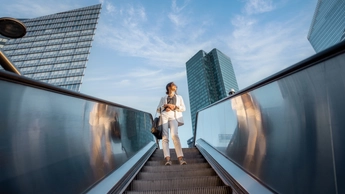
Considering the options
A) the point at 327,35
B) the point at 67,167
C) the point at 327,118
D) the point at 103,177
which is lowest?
the point at 103,177

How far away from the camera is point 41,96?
5.39 ft

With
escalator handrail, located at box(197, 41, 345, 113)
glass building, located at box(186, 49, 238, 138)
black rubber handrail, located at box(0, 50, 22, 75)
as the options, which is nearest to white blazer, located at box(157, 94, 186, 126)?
escalator handrail, located at box(197, 41, 345, 113)

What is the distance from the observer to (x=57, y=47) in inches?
2454

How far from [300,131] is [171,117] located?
244 centimetres

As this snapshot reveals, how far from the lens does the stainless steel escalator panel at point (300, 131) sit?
1165 mm

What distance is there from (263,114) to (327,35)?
9544cm

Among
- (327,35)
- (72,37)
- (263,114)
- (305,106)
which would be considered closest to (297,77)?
(305,106)

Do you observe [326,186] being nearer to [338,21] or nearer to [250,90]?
[250,90]

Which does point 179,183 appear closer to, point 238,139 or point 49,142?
point 238,139

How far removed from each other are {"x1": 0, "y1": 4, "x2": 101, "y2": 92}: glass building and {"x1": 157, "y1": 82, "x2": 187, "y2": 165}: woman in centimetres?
5919

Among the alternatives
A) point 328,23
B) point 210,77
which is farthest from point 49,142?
point 210,77

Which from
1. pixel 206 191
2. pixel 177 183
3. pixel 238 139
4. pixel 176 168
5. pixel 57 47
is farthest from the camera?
pixel 57 47

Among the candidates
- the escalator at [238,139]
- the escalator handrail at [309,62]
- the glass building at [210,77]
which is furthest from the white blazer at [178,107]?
the glass building at [210,77]

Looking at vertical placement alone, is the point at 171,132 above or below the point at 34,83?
below
